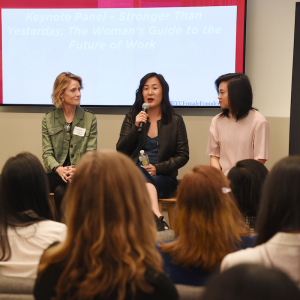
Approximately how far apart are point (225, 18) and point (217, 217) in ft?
9.65

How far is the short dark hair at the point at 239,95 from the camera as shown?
9.68 ft

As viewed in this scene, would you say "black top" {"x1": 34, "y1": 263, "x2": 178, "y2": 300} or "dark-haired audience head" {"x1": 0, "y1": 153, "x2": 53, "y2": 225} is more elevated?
"dark-haired audience head" {"x1": 0, "y1": 153, "x2": 53, "y2": 225}

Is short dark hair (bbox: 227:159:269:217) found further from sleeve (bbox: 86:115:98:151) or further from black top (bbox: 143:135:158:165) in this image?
sleeve (bbox: 86:115:98:151)

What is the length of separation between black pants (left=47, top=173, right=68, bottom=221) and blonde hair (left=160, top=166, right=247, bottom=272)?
6.36 ft

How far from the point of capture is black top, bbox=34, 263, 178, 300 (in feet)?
2.79

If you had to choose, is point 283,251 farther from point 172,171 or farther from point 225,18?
point 225,18

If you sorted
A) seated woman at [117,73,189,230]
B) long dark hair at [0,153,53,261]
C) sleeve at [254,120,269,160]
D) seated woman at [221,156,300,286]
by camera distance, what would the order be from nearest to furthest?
seated woman at [221,156,300,286] < long dark hair at [0,153,53,261] < sleeve at [254,120,269,160] < seated woman at [117,73,189,230]

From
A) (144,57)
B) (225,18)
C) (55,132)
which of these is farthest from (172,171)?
(225,18)

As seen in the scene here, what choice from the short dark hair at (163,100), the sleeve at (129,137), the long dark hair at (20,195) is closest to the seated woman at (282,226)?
the long dark hair at (20,195)

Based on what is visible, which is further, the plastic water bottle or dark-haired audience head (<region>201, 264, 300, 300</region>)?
the plastic water bottle

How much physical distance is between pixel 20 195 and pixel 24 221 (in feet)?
0.35

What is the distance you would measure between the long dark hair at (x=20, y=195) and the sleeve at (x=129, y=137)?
1642mm

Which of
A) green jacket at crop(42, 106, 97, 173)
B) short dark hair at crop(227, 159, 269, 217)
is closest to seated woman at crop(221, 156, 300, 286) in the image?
short dark hair at crop(227, 159, 269, 217)

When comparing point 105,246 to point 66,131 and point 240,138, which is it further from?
point 66,131
